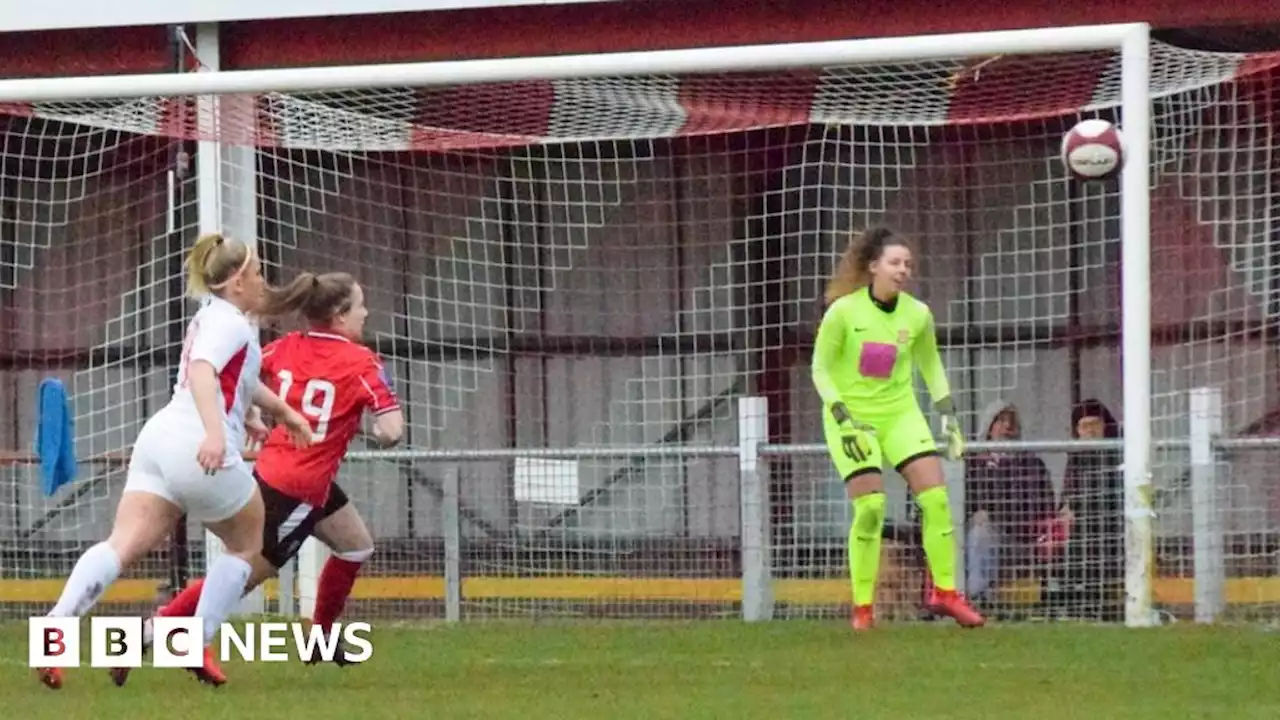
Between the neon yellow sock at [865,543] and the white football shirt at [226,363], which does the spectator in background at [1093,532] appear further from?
the white football shirt at [226,363]

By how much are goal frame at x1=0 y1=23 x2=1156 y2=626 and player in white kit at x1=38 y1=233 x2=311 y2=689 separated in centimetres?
372

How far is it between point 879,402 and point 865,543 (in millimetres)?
616

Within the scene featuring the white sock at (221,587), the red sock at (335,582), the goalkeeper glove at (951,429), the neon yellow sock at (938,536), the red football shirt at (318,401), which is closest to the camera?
the white sock at (221,587)

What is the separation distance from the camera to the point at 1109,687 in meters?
8.37

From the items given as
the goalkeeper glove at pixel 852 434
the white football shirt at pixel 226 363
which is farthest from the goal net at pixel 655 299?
the white football shirt at pixel 226 363

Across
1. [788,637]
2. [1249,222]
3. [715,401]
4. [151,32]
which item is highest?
[151,32]

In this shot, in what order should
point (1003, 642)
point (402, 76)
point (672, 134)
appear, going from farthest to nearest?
point (672, 134) < point (402, 76) < point (1003, 642)

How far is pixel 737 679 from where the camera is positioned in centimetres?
880

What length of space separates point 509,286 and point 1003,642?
540cm

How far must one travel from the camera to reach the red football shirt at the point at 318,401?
8922mm

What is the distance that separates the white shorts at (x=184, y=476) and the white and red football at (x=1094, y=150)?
420 centimetres

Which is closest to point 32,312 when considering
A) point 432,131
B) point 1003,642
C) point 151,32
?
point 151,32

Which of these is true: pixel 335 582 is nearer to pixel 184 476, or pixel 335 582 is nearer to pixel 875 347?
pixel 184 476

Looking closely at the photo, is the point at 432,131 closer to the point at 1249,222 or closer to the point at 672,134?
the point at 672,134
